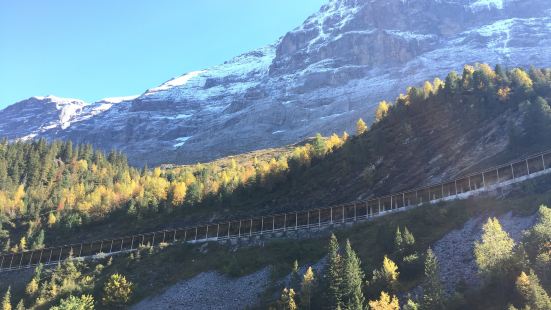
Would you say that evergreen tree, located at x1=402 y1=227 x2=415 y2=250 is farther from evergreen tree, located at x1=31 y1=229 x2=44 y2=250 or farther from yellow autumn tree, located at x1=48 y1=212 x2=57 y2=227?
yellow autumn tree, located at x1=48 y1=212 x2=57 y2=227

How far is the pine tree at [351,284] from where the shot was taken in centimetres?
5138

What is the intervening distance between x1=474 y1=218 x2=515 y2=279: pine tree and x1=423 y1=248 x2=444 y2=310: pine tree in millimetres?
4377

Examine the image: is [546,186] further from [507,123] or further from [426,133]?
[426,133]

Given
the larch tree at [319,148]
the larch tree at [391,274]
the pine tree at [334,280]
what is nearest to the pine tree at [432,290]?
the larch tree at [391,274]

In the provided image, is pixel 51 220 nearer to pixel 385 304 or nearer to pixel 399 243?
pixel 399 243

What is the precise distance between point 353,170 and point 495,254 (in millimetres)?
67650

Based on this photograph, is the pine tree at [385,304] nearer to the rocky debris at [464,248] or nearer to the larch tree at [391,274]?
the larch tree at [391,274]

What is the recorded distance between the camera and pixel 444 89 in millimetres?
129375

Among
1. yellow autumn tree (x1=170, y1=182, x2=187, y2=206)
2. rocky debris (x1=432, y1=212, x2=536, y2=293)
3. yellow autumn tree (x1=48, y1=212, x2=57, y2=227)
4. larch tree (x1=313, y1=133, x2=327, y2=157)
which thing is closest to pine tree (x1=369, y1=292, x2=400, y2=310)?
rocky debris (x1=432, y1=212, x2=536, y2=293)

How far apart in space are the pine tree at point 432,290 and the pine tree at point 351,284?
6.42 m

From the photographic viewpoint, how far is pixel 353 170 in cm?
11619

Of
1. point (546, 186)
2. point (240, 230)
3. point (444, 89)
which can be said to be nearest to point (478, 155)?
point (546, 186)

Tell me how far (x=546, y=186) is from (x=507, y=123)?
35.6 meters

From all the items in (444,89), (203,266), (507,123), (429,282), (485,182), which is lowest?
(203,266)
